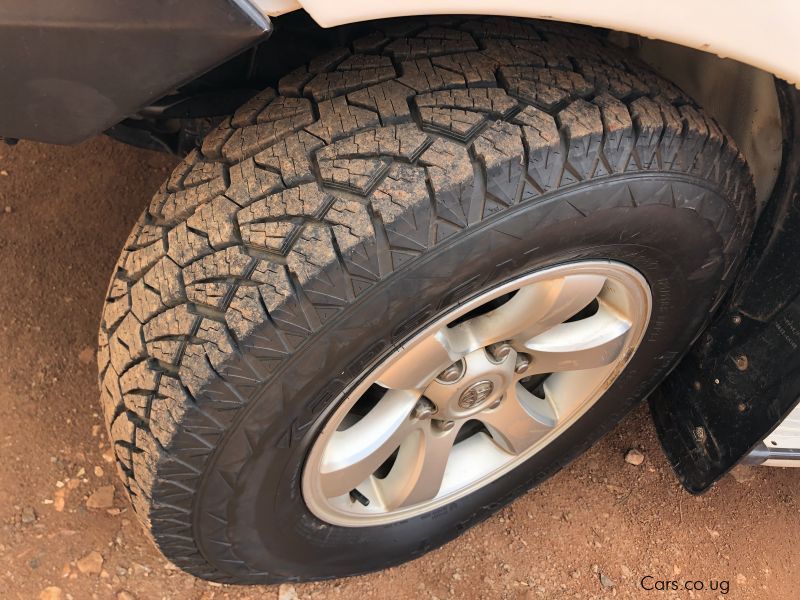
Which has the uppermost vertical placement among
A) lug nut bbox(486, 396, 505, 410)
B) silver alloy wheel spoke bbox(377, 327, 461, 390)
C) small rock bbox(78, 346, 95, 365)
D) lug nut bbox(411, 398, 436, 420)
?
silver alloy wheel spoke bbox(377, 327, 461, 390)

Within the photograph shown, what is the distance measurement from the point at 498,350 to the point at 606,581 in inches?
38.6

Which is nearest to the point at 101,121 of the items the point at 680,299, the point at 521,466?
the point at 680,299

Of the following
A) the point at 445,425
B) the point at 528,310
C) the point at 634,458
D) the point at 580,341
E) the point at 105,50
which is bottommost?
the point at 634,458

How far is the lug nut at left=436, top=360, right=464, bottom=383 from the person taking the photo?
5.09 feet

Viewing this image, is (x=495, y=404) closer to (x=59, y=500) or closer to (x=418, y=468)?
(x=418, y=468)

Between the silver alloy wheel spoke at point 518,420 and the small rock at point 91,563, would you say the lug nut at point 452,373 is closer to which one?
the silver alloy wheel spoke at point 518,420

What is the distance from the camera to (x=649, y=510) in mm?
2305

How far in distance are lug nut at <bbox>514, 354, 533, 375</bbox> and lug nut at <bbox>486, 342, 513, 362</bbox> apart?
0.28 ft

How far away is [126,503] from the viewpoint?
2.03 meters

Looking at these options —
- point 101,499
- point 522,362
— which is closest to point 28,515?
point 101,499

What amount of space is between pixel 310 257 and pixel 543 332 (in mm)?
655

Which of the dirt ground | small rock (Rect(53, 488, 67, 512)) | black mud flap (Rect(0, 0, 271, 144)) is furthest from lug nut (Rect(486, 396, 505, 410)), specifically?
small rock (Rect(53, 488, 67, 512))

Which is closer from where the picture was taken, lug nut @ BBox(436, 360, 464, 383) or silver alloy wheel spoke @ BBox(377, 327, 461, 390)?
silver alloy wheel spoke @ BBox(377, 327, 461, 390)

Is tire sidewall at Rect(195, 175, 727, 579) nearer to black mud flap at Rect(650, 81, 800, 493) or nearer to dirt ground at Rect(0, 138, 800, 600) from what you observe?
black mud flap at Rect(650, 81, 800, 493)
